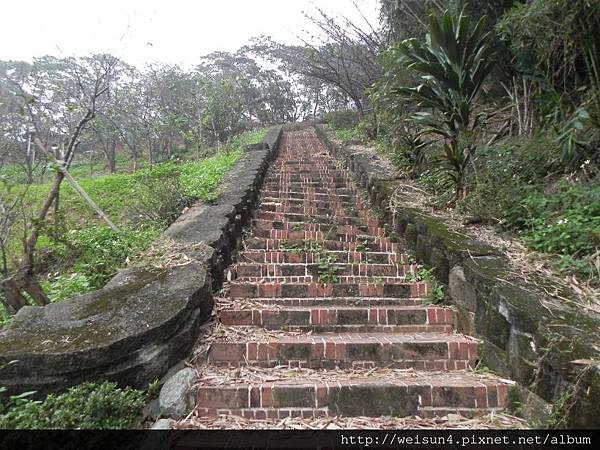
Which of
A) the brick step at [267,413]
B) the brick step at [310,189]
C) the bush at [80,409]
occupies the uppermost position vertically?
the brick step at [310,189]

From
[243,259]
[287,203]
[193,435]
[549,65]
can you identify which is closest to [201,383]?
[193,435]

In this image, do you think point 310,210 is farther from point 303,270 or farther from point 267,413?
point 267,413

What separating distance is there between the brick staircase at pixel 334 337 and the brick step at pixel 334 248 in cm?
1

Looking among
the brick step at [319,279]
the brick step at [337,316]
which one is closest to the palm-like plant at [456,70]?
the brick step at [319,279]

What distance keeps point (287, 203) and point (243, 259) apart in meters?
1.75

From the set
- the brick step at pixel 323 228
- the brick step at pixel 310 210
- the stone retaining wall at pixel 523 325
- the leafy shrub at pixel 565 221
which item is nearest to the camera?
the stone retaining wall at pixel 523 325

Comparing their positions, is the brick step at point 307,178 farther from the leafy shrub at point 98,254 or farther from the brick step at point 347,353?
the brick step at point 347,353

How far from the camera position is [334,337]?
2.71 meters

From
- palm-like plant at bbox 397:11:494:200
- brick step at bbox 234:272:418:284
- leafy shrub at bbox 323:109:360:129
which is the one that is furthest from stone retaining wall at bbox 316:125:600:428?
leafy shrub at bbox 323:109:360:129

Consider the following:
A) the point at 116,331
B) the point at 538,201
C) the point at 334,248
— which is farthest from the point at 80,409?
the point at 538,201

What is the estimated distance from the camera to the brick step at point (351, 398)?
2.11m

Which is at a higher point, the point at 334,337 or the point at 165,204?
the point at 165,204

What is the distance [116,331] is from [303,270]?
185 cm

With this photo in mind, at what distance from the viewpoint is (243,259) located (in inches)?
149
